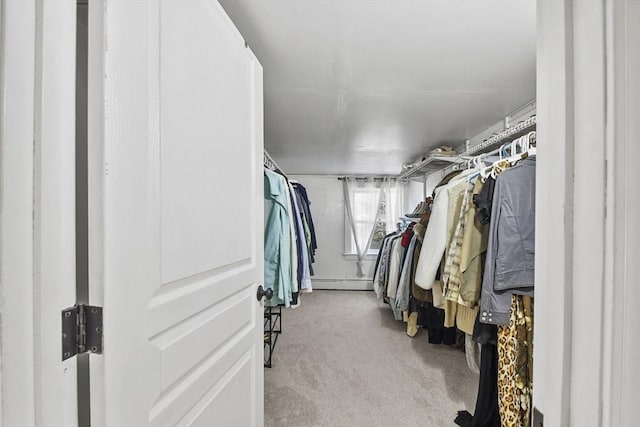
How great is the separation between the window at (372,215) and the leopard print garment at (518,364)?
3.99 metres

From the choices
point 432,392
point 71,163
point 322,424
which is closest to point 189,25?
point 71,163

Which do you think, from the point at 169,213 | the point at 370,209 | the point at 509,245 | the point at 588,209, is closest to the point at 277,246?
the point at 169,213

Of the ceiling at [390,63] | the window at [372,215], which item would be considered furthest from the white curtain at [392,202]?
the ceiling at [390,63]

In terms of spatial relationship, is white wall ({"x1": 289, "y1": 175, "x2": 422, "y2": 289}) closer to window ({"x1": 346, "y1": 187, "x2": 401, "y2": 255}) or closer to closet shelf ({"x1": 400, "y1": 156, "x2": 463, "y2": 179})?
window ({"x1": 346, "y1": 187, "x2": 401, "y2": 255})

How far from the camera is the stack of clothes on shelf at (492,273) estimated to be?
1.24 metres

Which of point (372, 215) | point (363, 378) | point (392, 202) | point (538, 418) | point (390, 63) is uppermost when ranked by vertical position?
point (390, 63)

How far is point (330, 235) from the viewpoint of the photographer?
5363 mm

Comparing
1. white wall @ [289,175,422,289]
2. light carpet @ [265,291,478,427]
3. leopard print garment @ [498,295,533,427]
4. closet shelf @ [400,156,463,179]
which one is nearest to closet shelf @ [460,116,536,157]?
closet shelf @ [400,156,463,179]

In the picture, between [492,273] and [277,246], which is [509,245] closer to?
[492,273]

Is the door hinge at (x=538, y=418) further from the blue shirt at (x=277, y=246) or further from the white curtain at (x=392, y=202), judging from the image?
the white curtain at (x=392, y=202)

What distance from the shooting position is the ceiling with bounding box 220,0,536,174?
1.16 m

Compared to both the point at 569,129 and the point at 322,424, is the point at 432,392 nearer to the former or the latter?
the point at 322,424

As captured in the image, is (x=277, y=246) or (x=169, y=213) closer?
(x=169, y=213)

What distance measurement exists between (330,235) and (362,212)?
2.42ft
